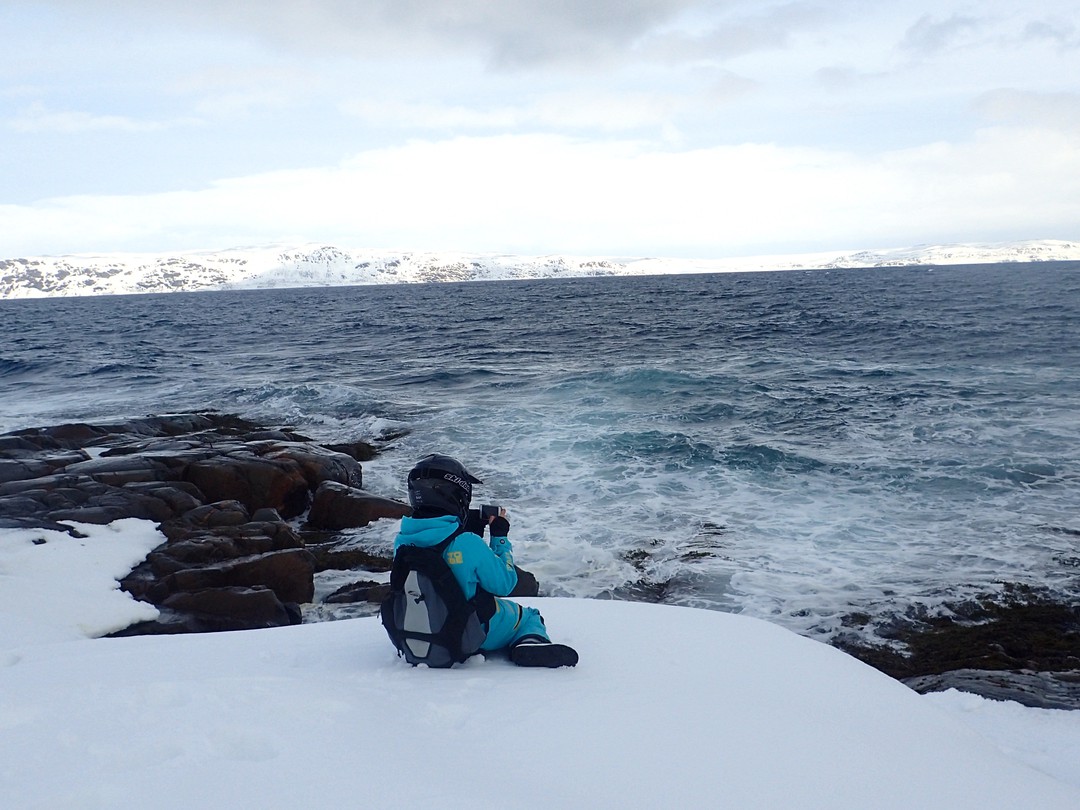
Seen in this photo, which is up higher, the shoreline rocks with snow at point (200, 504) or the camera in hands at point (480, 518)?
the camera in hands at point (480, 518)

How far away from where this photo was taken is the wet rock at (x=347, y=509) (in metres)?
10.5

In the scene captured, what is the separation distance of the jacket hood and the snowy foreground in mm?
761

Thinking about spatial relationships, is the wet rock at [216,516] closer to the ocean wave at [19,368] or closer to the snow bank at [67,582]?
the snow bank at [67,582]

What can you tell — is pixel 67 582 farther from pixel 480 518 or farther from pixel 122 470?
pixel 480 518

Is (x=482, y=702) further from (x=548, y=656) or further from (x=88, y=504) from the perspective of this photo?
(x=88, y=504)

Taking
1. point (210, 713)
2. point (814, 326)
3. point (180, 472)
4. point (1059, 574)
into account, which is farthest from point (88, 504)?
point (814, 326)

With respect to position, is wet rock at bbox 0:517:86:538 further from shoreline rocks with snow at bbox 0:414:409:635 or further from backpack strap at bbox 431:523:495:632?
backpack strap at bbox 431:523:495:632

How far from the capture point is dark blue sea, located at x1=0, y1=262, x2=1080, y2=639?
841 centimetres

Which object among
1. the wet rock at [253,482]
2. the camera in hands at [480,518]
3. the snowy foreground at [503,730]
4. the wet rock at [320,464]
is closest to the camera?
the snowy foreground at [503,730]

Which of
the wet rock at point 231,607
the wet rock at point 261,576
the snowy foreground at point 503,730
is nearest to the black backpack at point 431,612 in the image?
the snowy foreground at point 503,730

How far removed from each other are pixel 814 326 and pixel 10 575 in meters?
34.7

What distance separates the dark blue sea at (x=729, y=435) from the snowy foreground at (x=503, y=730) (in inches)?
126

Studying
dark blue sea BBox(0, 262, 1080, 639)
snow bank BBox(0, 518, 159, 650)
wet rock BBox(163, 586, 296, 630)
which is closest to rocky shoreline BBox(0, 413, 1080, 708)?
wet rock BBox(163, 586, 296, 630)

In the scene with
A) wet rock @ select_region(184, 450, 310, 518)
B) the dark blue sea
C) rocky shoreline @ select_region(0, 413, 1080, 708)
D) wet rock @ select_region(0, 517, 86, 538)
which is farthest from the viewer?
wet rock @ select_region(184, 450, 310, 518)
